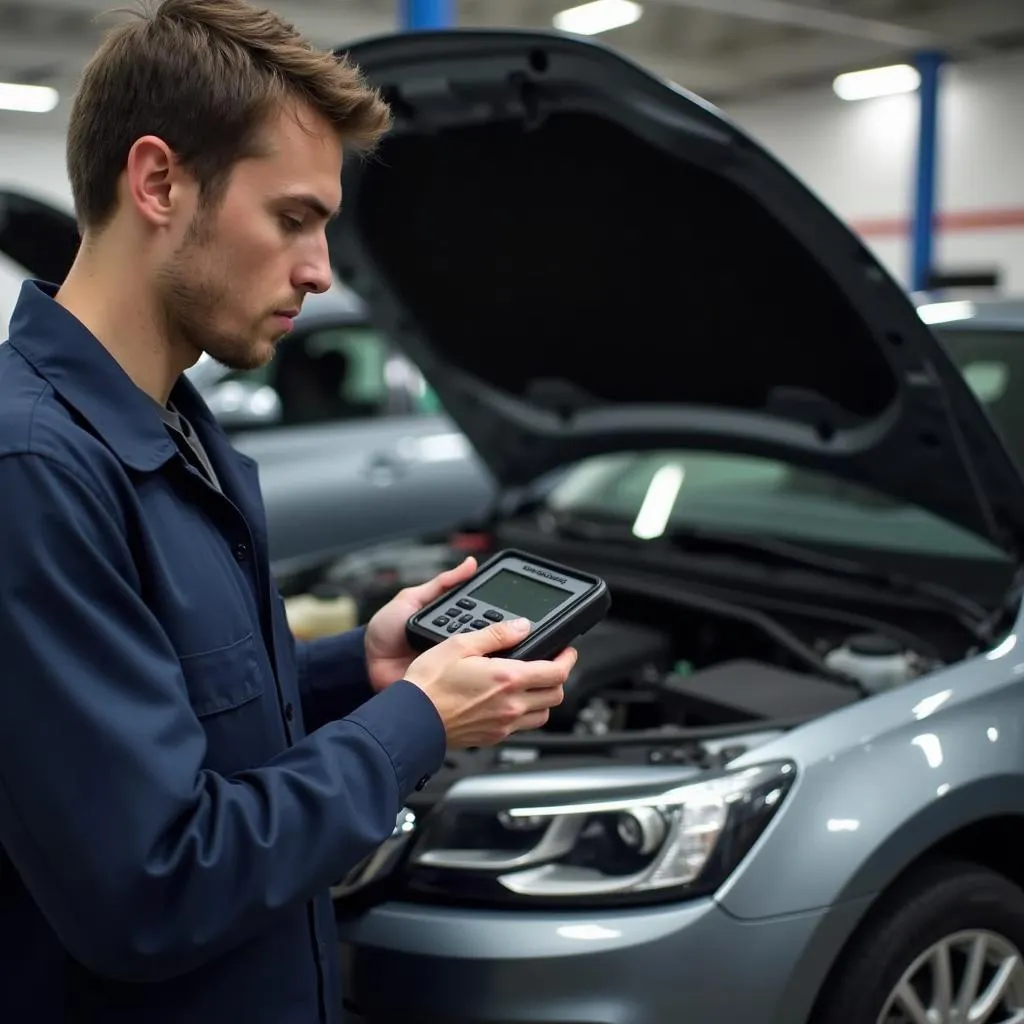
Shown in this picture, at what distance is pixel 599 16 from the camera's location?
989 centimetres

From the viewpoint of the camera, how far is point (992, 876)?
6.06ft

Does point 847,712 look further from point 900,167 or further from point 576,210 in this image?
point 900,167

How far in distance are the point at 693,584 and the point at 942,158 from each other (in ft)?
39.8

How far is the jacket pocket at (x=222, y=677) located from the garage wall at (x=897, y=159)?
38.2ft

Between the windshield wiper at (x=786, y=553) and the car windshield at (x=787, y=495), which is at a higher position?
the car windshield at (x=787, y=495)

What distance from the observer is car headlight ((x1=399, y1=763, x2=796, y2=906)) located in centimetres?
160

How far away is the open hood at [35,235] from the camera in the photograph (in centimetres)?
289

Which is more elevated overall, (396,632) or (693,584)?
(396,632)

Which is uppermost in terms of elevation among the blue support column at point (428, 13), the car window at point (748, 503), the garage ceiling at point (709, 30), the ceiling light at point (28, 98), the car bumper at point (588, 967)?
the garage ceiling at point (709, 30)

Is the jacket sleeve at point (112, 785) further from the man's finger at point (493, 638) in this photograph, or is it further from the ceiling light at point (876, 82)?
the ceiling light at point (876, 82)

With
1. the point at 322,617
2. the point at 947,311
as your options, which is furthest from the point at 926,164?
the point at 322,617

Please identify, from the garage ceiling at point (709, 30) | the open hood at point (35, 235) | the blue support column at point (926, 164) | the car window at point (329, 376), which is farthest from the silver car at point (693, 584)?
the blue support column at point (926, 164)

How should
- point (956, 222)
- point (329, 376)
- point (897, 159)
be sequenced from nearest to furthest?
point (329, 376)
point (956, 222)
point (897, 159)

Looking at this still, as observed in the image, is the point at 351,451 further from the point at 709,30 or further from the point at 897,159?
the point at 897,159
